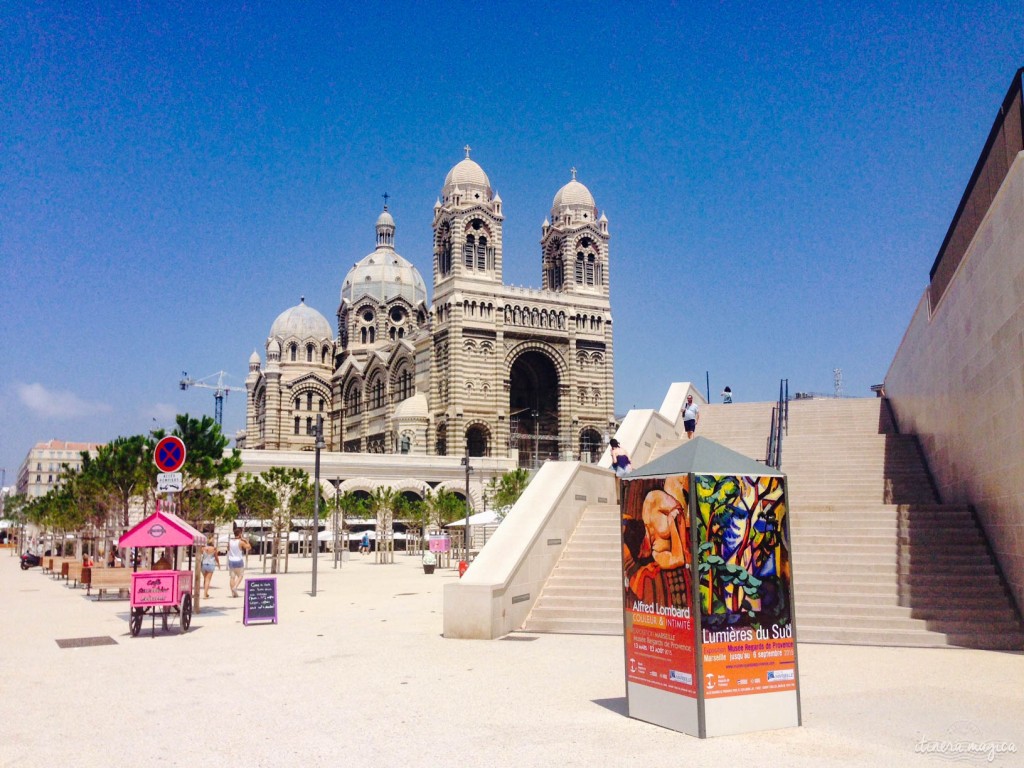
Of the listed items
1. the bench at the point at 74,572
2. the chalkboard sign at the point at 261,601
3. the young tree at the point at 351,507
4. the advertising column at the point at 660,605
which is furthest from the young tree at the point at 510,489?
the advertising column at the point at 660,605

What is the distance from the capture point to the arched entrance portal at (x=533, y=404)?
65375 mm

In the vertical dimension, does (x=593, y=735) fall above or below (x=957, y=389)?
below

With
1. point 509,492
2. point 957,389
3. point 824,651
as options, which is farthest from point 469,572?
point 509,492

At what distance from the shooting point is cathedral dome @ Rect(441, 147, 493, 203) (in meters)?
63.4

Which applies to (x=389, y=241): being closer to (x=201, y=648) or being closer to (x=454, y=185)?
(x=454, y=185)

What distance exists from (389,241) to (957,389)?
76.7 metres

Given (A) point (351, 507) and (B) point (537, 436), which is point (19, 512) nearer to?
(A) point (351, 507)

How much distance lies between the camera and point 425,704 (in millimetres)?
8281

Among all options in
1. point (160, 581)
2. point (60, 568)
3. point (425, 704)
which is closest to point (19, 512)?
point (60, 568)

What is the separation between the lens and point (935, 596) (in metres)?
11.7

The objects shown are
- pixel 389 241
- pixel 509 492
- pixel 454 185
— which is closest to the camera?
pixel 509 492

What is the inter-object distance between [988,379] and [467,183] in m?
54.3

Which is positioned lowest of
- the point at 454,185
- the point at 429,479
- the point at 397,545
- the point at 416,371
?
the point at 397,545

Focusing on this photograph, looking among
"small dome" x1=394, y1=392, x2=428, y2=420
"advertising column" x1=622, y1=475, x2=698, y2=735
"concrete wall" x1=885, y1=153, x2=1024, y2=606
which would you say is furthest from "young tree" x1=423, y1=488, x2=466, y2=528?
"advertising column" x1=622, y1=475, x2=698, y2=735
